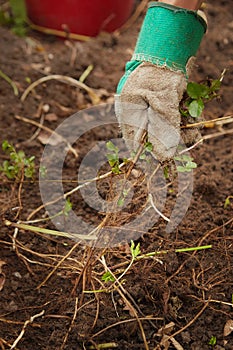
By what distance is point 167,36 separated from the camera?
4.48 feet

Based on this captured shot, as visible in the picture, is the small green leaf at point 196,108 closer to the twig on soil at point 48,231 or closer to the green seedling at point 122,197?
the green seedling at point 122,197

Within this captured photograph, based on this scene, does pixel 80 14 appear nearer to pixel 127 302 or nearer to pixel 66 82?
pixel 66 82

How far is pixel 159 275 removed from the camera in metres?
1.50

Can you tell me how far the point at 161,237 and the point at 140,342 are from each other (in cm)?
31

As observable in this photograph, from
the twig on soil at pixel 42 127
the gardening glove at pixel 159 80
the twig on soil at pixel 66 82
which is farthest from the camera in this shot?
the twig on soil at pixel 66 82

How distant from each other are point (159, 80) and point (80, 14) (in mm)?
1205

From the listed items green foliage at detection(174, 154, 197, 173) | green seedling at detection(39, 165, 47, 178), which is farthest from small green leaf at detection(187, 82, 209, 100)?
green seedling at detection(39, 165, 47, 178)

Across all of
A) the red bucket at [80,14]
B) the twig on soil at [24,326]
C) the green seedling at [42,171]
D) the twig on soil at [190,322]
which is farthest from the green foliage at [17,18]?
the twig on soil at [190,322]

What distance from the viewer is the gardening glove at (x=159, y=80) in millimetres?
1342

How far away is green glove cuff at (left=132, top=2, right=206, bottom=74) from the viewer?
1.35 meters

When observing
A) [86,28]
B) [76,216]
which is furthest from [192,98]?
[86,28]

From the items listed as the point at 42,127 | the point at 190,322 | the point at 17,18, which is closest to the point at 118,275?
the point at 190,322

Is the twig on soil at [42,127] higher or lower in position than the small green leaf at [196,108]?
lower

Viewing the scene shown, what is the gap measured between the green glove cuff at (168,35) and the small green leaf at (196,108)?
0.09 m
